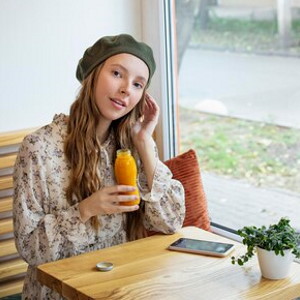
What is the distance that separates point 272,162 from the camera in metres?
3.18

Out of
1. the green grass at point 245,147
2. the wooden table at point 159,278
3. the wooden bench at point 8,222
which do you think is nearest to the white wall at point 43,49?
the wooden bench at point 8,222

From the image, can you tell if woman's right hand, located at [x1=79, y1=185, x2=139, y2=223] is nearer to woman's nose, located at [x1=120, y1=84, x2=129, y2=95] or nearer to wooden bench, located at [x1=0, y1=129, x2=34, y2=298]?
woman's nose, located at [x1=120, y1=84, x2=129, y2=95]

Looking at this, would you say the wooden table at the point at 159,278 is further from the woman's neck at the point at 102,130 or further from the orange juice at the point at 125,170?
the woman's neck at the point at 102,130

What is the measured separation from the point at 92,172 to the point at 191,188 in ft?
1.91

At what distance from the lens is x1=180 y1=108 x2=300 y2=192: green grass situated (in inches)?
123

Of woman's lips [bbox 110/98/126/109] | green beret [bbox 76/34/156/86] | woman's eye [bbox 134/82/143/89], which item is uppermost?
green beret [bbox 76/34/156/86]

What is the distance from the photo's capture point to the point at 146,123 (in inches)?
112

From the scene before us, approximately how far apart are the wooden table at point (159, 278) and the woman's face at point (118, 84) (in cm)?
46

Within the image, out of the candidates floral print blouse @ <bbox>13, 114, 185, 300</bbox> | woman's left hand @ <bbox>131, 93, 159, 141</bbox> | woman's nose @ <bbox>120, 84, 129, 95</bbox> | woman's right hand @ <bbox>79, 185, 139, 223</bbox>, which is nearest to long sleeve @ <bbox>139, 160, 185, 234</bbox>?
floral print blouse @ <bbox>13, 114, 185, 300</bbox>

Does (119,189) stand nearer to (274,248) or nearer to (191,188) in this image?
(274,248)

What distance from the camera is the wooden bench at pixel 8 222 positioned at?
3.22m

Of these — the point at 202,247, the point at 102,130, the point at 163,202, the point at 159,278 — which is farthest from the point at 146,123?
the point at 159,278

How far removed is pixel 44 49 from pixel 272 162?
1075 millimetres

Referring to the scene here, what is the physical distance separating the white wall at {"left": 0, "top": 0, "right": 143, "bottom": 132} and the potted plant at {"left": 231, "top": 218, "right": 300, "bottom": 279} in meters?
1.40
